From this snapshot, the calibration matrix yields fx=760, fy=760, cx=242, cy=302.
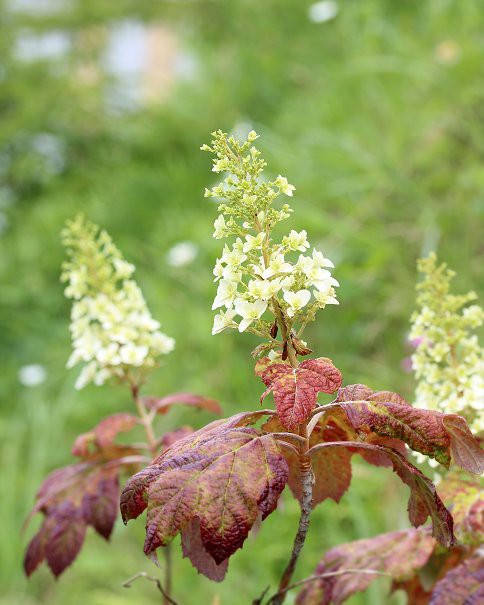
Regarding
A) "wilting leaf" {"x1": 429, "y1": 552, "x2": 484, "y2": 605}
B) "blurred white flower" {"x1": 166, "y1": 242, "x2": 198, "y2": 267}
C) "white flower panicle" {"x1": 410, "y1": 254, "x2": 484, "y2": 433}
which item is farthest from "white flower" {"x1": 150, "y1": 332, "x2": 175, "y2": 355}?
"blurred white flower" {"x1": 166, "y1": 242, "x2": 198, "y2": 267}

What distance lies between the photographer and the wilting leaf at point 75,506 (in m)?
0.91

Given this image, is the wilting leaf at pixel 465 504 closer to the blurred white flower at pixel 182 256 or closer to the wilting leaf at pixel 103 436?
the wilting leaf at pixel 103 436

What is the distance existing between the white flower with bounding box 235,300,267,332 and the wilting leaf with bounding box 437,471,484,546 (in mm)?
318

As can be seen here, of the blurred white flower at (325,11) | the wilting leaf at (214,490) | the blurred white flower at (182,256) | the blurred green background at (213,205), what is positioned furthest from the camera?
the blurred white flower at (325,11)

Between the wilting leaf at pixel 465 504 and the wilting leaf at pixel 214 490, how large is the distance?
10.1 inches

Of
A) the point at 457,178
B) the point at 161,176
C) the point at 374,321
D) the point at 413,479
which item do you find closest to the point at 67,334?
the point at 161,176

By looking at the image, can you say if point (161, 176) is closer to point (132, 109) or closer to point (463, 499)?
point (132, 109)

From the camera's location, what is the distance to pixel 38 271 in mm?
3264

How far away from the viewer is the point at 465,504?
2.64 feet

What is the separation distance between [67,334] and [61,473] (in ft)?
6.25

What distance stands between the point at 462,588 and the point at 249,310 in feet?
1.18

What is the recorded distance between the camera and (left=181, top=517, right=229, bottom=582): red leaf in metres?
0.71

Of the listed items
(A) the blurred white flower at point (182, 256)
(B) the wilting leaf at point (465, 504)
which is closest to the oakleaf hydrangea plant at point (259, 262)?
(B) the wilting leaf at point (465, 504)

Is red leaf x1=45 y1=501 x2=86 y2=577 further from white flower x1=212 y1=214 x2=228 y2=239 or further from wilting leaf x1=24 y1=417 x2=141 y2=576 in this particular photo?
white flower x1=212 y1=214 x2=228 y2=239
